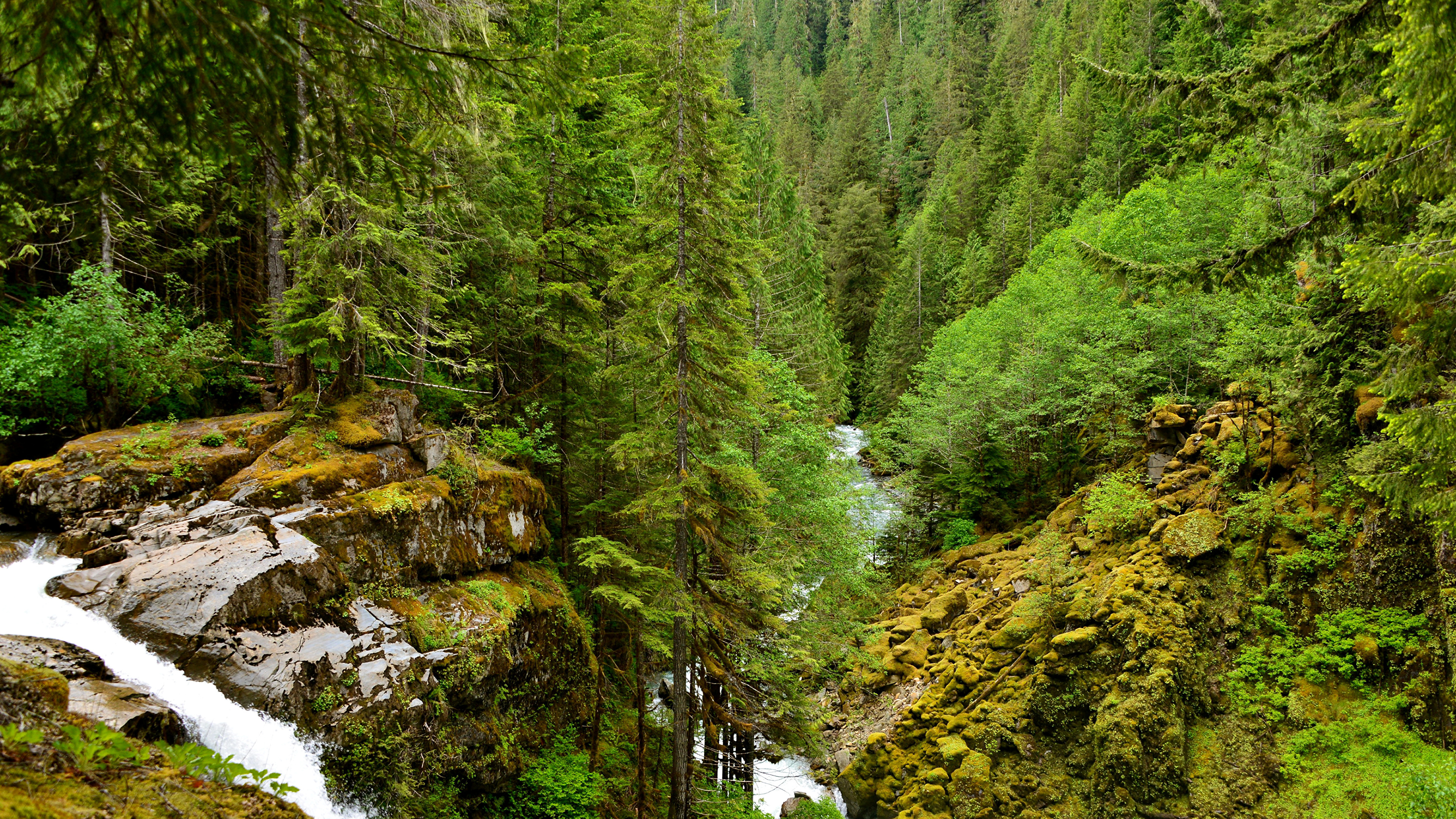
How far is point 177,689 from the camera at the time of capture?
654cm

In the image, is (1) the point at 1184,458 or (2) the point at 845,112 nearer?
(1) the point at 1184,458

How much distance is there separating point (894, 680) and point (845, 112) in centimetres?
6345

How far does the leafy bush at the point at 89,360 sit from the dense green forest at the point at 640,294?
53 millimetres

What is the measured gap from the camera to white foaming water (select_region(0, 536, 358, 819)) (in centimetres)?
638

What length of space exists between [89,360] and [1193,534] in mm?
20567

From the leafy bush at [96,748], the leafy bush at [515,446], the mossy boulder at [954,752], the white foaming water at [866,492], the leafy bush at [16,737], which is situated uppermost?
the white foaming water at [866,492]

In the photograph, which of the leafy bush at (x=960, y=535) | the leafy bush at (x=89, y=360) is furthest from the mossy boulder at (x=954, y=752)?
the leafy bush at (x=89, y=360)

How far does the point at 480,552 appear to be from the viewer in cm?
1089

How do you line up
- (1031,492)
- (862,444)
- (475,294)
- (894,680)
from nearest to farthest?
1. (475,294)
2. (894,680)
3. (1031,492)
4. (862,444)

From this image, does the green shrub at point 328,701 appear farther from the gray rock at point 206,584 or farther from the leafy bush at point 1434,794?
the leafy bush at point 1434,794

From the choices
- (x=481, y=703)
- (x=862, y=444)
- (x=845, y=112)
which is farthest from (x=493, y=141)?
(x=845, y=112)

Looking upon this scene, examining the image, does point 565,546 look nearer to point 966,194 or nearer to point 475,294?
point 475,294

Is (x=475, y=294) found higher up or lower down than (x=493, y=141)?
higher up

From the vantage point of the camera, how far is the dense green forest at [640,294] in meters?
3.83
